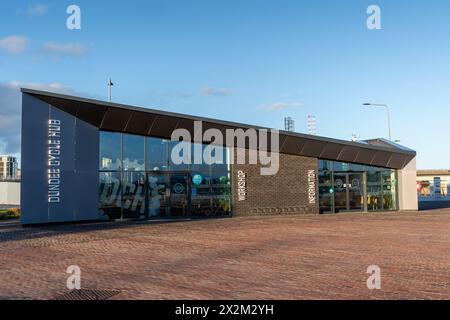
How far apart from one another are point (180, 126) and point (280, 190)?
6913 mm

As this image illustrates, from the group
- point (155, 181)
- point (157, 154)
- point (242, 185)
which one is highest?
point (157, 154)

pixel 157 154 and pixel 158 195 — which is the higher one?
pixel 157 154

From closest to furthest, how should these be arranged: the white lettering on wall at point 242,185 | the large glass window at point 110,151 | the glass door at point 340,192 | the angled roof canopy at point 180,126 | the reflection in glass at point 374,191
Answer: the angled roof canopy at point 180,126
the large glass window at point 110,151
the white lettering on wall at point 242,185
the glass door at point 340,192
the reflection in glass at point 374,191

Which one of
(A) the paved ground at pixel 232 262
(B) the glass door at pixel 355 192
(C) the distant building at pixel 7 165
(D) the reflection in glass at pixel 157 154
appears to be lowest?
(A) the paved ground at pixel 232 262

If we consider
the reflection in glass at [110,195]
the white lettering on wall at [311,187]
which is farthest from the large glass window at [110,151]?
the white lettering on wall at [311,187]

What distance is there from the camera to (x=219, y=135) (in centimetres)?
2372

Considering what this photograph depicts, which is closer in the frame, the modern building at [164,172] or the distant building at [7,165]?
the modern building at [164,172]

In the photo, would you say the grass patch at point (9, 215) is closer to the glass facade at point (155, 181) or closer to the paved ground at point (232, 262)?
the glass facade at point (155, 181)

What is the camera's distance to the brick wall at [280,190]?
24656 mm

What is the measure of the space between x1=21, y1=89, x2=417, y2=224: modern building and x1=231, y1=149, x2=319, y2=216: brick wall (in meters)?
0.06

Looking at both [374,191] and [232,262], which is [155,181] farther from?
[374,191]

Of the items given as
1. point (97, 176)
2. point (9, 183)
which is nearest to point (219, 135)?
point (97, 176)

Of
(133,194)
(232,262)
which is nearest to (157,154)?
(133,194)

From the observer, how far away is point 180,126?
74.7ft
